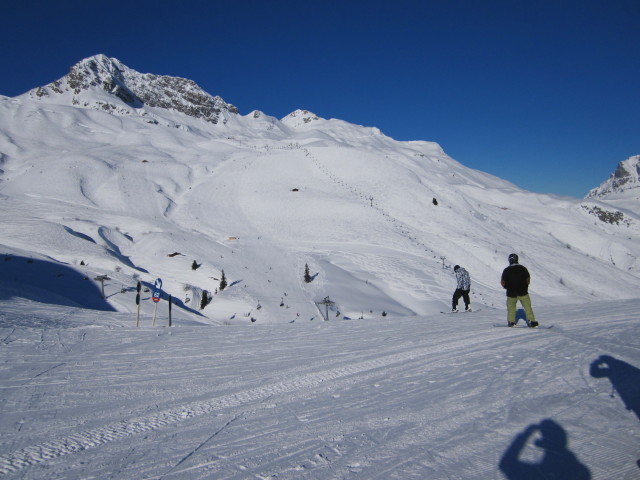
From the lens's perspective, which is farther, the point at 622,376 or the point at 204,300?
the point at 204,300

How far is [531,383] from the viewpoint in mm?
4172

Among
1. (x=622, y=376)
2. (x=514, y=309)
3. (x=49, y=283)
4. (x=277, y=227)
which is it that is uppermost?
(x=277, y=227)

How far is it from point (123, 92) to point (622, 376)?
117 metres

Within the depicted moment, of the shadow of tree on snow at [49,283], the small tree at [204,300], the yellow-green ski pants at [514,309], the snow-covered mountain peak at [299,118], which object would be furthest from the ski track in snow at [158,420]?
the snow-covered mountain peak at [299,118]

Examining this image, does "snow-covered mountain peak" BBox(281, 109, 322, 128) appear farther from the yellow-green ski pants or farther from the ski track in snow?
the ski track in snow

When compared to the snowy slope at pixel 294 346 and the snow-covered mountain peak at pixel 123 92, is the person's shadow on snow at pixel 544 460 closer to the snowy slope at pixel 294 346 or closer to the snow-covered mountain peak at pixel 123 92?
the snowy slope at pixel 294 346

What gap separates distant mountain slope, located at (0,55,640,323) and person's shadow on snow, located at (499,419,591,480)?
13.5 metres

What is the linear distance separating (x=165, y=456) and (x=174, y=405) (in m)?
0.95

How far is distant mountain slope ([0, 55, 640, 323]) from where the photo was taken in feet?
63.6

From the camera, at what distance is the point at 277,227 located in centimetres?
3203

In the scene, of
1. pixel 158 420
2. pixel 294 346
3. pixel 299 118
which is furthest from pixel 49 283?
pixel 299 118

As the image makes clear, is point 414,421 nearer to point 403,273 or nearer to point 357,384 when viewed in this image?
point 357,384

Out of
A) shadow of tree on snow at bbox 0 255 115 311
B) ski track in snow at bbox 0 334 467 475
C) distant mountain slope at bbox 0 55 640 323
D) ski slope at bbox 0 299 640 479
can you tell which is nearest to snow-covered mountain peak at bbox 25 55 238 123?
distant mountain slope at bbox 0 55 640 323

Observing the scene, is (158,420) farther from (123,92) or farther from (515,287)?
(123,92)
